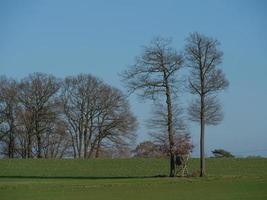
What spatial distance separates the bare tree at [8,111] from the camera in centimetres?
8562

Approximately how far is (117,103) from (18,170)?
1091 inches

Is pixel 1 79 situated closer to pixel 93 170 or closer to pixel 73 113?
pixel 73 113

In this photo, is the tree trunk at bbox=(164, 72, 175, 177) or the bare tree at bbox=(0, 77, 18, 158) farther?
the bare tree at bbox=(0, 77, 18, 158)

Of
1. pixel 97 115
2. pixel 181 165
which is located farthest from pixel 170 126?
pixel 97 115

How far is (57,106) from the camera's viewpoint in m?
86.7

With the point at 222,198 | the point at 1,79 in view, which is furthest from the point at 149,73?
the point at 1,79

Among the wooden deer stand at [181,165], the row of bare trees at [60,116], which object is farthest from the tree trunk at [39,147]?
the wooden deer stand at [181,165]

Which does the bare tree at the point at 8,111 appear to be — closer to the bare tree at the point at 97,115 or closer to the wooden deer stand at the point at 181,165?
the bare tree at the point at 97,115

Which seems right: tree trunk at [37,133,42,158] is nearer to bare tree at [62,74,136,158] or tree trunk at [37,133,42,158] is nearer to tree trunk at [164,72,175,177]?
bare tree at [62,74,136,158]

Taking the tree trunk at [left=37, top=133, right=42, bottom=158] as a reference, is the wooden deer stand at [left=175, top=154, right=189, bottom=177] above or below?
below

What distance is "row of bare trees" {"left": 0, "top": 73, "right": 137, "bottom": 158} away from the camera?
8594 cm

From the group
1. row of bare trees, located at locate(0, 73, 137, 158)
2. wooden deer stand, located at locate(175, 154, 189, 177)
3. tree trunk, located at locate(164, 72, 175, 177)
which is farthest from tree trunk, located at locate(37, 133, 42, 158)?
wooden deer stand, located at locate(175, 154, 189, 177)

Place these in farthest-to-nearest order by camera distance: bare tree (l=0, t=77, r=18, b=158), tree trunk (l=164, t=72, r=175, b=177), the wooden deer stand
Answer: bare tree (l=0, t=77, r=18, b=158) → tree trunk (l=164, t=72, r=175, b=177) → the wooden deer stand

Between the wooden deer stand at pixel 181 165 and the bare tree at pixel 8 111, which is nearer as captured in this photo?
the wooden deer stand at pixel 181 165
